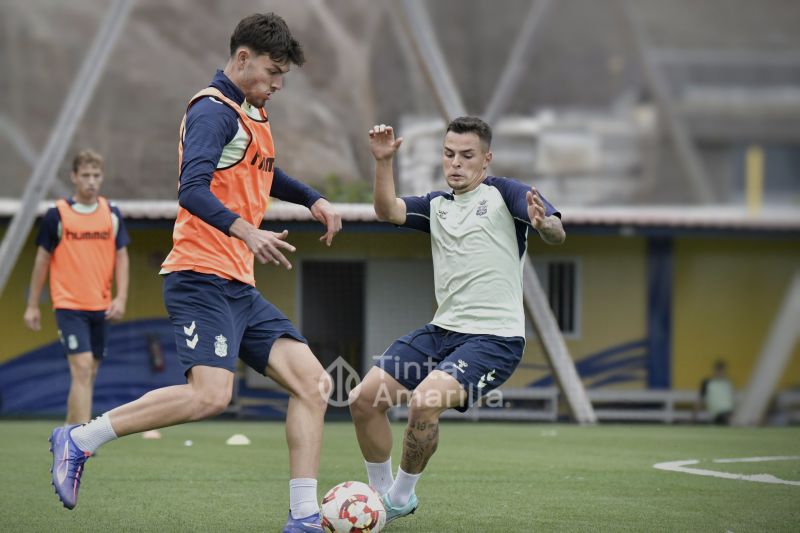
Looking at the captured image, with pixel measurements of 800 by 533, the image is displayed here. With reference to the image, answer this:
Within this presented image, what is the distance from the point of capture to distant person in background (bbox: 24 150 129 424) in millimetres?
9469

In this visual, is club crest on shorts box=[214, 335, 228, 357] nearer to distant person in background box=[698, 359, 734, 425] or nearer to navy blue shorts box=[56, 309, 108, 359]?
navy blue shorts box=[56, 309, 108, 359]

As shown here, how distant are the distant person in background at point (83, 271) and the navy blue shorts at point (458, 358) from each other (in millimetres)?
4293

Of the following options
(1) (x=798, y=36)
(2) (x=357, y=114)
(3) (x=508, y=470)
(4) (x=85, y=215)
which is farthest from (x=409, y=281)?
(1) (x=798, y=36)

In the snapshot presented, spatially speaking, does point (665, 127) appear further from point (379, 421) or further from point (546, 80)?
point (379, 421)

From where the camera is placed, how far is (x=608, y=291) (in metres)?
18.0

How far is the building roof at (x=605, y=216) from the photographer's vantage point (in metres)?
15.1

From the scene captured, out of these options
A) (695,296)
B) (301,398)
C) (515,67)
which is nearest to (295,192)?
(301,398)

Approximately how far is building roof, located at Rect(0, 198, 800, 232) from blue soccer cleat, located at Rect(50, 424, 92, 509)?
30.6 feet

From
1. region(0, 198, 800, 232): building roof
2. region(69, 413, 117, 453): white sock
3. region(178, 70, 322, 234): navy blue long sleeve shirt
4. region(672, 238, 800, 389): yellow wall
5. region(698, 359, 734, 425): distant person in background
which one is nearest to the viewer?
region(178, 70, 322, 234): navy blue long sleeve shirt

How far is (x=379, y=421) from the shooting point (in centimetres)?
588

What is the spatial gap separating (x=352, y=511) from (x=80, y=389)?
15.4ft

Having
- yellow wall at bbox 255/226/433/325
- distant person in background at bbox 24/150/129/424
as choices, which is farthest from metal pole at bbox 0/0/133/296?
distant person in background at bbox 24/150/129/424

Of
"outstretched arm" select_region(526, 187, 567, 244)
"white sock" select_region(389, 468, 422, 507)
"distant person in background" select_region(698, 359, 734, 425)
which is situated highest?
"outstretched arm" select_region(526, 187, 567, 244)

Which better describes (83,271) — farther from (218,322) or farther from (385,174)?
(218,322)
